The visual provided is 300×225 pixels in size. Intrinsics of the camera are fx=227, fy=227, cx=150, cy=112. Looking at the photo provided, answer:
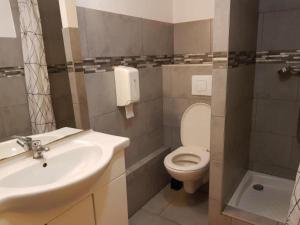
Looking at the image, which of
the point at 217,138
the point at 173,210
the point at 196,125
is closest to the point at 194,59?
the point at 196,125

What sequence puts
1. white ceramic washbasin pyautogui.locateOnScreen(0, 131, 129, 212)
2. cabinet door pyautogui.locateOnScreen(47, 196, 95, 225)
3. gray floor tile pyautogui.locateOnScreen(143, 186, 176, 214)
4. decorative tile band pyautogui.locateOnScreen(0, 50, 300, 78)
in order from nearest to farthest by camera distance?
white ceramic washbasin pyautogui.locateOnScreen(0, 131, 129, 212) → cabinet door pyautogui.locateOnScreen(47, 196, 95, 225) → decorative tile band pyautogui.locateOnScreen(0, 50, 300, 78) → gray floor tile pyautogui.locateOnScreen(143, 186, 176, 214)

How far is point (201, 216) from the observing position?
6.24ft

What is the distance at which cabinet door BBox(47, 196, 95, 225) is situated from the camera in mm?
944

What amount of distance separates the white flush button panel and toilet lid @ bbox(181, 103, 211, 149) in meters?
0.11

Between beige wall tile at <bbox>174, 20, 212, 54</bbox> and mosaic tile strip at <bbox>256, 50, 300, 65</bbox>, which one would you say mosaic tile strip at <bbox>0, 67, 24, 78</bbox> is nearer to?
beige wall tile at <bbox>174, 20, 212, 54</bbox>

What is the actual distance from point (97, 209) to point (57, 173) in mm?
264

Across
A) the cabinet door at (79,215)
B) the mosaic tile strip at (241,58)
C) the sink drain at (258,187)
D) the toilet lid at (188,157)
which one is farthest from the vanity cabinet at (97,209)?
the sink drain at (258,187)

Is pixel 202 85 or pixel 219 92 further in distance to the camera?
pixel 202 85

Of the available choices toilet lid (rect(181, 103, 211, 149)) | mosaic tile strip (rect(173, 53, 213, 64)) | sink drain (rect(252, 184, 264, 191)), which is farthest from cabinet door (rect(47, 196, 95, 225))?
mosaic tile strip (rect(173, 53, 213, 64))

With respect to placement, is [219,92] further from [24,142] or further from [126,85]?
[24,142]

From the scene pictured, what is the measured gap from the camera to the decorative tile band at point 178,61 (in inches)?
52.1

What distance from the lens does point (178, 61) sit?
2293mm

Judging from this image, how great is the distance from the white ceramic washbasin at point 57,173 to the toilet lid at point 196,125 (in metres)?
1.00

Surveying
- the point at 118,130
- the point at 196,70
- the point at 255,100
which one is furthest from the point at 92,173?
the point at 255,100
